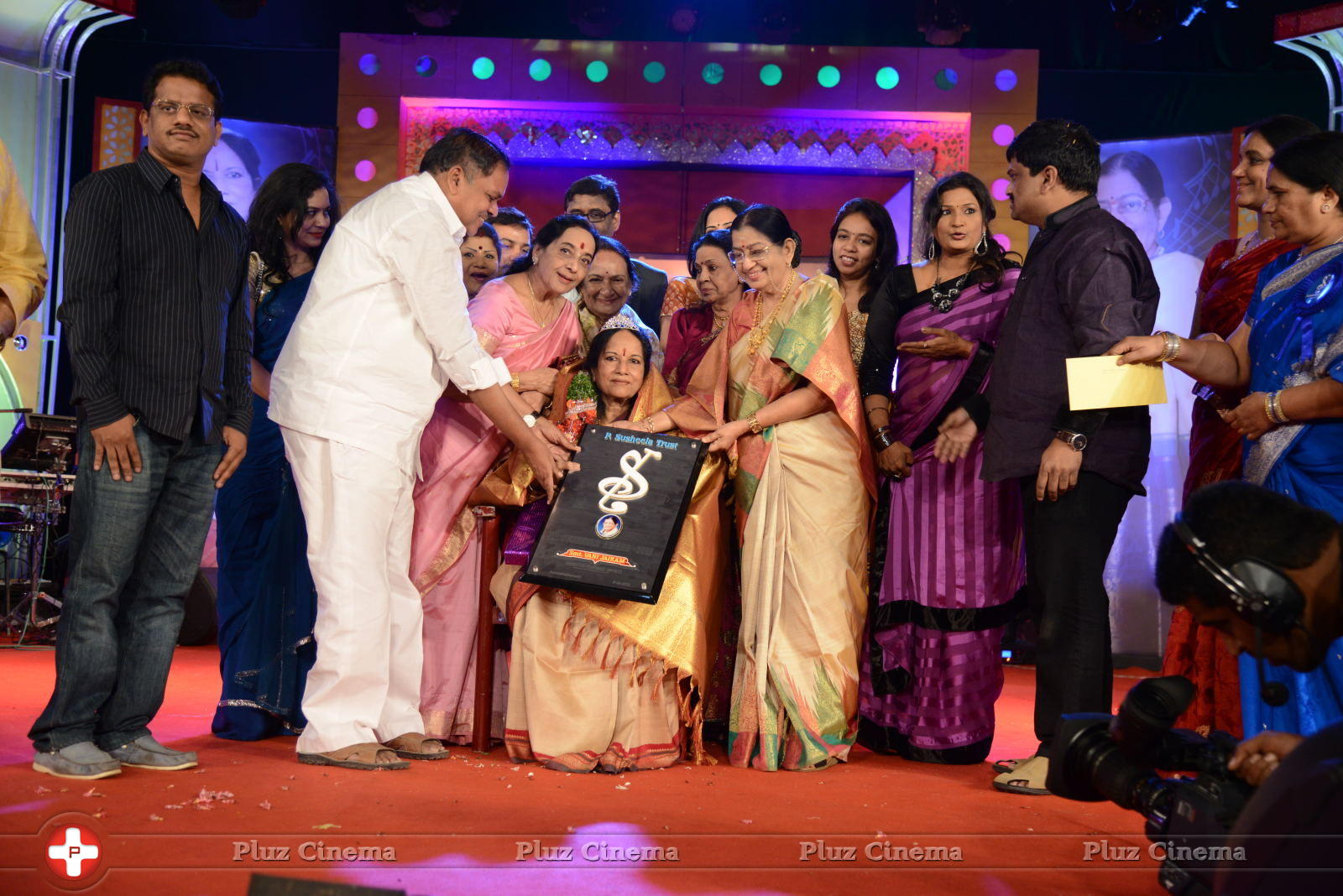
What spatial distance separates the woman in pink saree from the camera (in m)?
3.93

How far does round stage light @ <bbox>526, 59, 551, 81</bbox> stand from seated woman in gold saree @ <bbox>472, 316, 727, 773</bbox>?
4431 millimetres

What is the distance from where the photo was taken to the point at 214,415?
336 centimetres

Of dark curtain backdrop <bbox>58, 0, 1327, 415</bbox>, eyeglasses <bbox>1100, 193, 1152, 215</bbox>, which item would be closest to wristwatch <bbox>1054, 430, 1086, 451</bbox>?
eyeglasses <bbox>1100, 193, 1152, 215</bbox>

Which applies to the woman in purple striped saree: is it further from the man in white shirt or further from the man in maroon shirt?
the man in white shirt

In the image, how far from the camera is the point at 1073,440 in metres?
3.31

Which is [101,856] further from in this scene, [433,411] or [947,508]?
[947,508]

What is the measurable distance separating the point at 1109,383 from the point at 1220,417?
0.98 meters

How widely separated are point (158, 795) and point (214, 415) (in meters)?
1.04

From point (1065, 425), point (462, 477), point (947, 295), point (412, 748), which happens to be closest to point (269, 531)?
point (462, 477)

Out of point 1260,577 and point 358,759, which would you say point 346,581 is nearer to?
point 358,759

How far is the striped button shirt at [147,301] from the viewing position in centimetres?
310

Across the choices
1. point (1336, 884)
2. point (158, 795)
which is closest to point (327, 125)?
point (158, 795)

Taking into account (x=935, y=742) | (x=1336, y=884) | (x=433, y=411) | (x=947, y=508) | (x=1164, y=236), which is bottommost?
(x=935, y=742)

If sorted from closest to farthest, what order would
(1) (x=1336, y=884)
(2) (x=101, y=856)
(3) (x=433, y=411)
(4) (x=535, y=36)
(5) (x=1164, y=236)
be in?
(1) (x=1336, y=884), (2) (x=101, y=856), (3) (x=433, y=411), (5) (x=1164, y=236), (4) (x=535, y=36)
